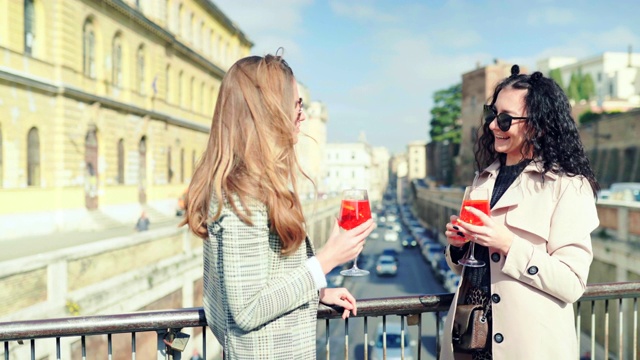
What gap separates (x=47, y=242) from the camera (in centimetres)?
1569

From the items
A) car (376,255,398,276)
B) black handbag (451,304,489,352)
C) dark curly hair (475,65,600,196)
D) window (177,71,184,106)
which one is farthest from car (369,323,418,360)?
window (177,71,184,106)

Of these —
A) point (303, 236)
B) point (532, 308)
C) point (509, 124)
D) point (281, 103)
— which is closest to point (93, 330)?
point (303, 236)

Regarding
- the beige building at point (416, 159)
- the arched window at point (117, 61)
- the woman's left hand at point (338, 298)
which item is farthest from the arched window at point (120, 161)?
the beige building at point (416, 159)

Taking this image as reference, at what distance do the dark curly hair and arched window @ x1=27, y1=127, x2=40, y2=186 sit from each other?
1823 cm

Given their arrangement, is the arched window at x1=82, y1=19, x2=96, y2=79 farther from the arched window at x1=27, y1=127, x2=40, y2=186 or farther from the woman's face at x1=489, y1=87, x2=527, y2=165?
the woman's face at x1=489, y1=87, x2=527, y2=165

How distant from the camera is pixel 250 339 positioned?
1.80 meters

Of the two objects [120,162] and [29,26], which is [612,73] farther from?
[29,26]

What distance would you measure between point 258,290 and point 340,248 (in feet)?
1.10

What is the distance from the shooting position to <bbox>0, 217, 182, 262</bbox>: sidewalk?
13.4 meters

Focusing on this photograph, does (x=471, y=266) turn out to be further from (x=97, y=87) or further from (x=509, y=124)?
(x=97, y=87)

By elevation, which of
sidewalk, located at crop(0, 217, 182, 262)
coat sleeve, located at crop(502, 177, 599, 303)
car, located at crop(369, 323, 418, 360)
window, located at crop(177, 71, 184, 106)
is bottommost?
car, located at crop(369, 323, 418, 360)

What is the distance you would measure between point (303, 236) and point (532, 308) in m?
1.00

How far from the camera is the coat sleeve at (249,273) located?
1.70m

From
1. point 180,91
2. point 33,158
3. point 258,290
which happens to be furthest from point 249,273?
point 180,91
